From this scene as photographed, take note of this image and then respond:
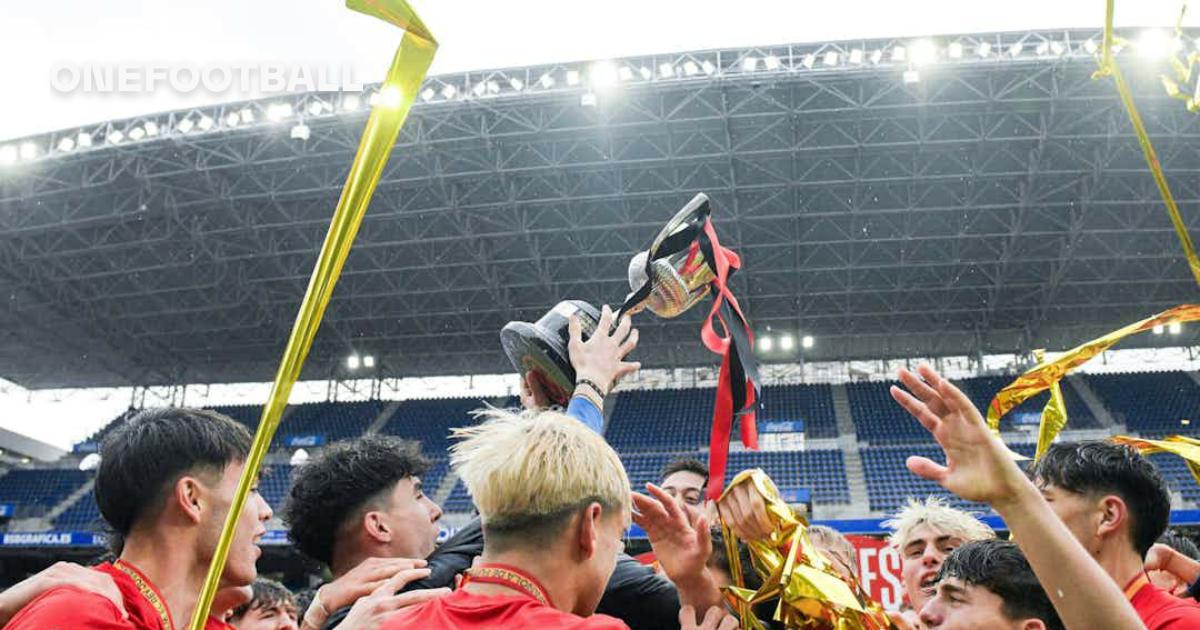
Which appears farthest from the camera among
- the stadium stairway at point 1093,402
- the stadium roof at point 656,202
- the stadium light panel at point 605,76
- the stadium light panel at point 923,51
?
the stadium stairway at point 1093,402

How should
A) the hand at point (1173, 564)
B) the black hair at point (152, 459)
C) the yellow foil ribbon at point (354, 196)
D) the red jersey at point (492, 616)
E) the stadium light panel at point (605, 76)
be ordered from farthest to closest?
1. the stadium light panel at point (605, 76)
2. the hand at point (1173, 564)
3. the black hair at point (152, 459)
4. the red jersey at point (492, 616)
5. the yellow foil ribbon at point (354, 196)

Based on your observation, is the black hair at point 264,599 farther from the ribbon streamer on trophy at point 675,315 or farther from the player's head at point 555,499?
the player's head at point 555,499

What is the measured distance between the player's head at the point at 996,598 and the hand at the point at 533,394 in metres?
1.13

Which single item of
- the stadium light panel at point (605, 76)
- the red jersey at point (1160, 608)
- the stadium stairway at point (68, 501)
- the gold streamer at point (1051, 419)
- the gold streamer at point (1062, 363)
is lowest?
the red jersey at point (1160, 608)

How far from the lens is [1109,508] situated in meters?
2.34

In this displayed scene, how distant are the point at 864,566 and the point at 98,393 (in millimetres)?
27452

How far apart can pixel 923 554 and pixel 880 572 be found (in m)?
2.12

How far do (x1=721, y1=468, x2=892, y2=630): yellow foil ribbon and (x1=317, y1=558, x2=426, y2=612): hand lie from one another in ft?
2.34

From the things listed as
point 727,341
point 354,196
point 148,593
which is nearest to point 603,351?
point 727,341

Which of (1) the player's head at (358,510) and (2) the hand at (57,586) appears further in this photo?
(1) the player's head at (358,510)

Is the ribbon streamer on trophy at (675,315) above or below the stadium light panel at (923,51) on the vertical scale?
below

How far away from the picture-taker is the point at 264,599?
3.72m

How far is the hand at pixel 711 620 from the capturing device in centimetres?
199

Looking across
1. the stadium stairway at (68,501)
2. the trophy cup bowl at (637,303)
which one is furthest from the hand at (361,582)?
the stadium stairway at (68,501)
